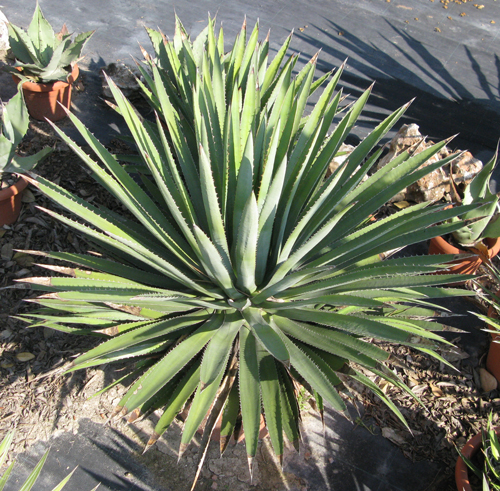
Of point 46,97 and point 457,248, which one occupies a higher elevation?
point 457,248

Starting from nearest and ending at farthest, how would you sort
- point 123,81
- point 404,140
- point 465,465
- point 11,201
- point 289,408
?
point 289,408 < point 465,465 < point 11,201 < point 404,140 < point 123,81

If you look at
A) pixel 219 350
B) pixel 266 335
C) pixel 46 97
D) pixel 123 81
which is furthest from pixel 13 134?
pixel 266 335

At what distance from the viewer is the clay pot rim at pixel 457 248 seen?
3092 mm

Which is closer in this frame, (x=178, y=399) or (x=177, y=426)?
(x=178, y=399)

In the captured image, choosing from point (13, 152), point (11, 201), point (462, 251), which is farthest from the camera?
point (462, 251)

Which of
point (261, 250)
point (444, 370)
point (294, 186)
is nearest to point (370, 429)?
point (444, 370)

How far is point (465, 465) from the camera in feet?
7.18

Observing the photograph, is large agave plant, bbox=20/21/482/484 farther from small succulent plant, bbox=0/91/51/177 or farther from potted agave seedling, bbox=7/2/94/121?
potted agave seedling, bbox=7/2/94/121

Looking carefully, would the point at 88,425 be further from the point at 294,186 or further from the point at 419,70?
the point at 419,70

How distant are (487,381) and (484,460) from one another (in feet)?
2.15

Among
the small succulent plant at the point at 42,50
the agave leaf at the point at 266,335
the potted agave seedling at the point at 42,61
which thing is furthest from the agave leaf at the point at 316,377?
the small succulent plant at the point at 42,50

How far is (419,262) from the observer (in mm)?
1911

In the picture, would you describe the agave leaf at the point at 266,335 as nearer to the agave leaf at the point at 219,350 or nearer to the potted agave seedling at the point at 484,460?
the agave leaf at the point at 219,350

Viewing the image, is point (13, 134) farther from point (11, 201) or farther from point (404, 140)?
point (404, 140)
